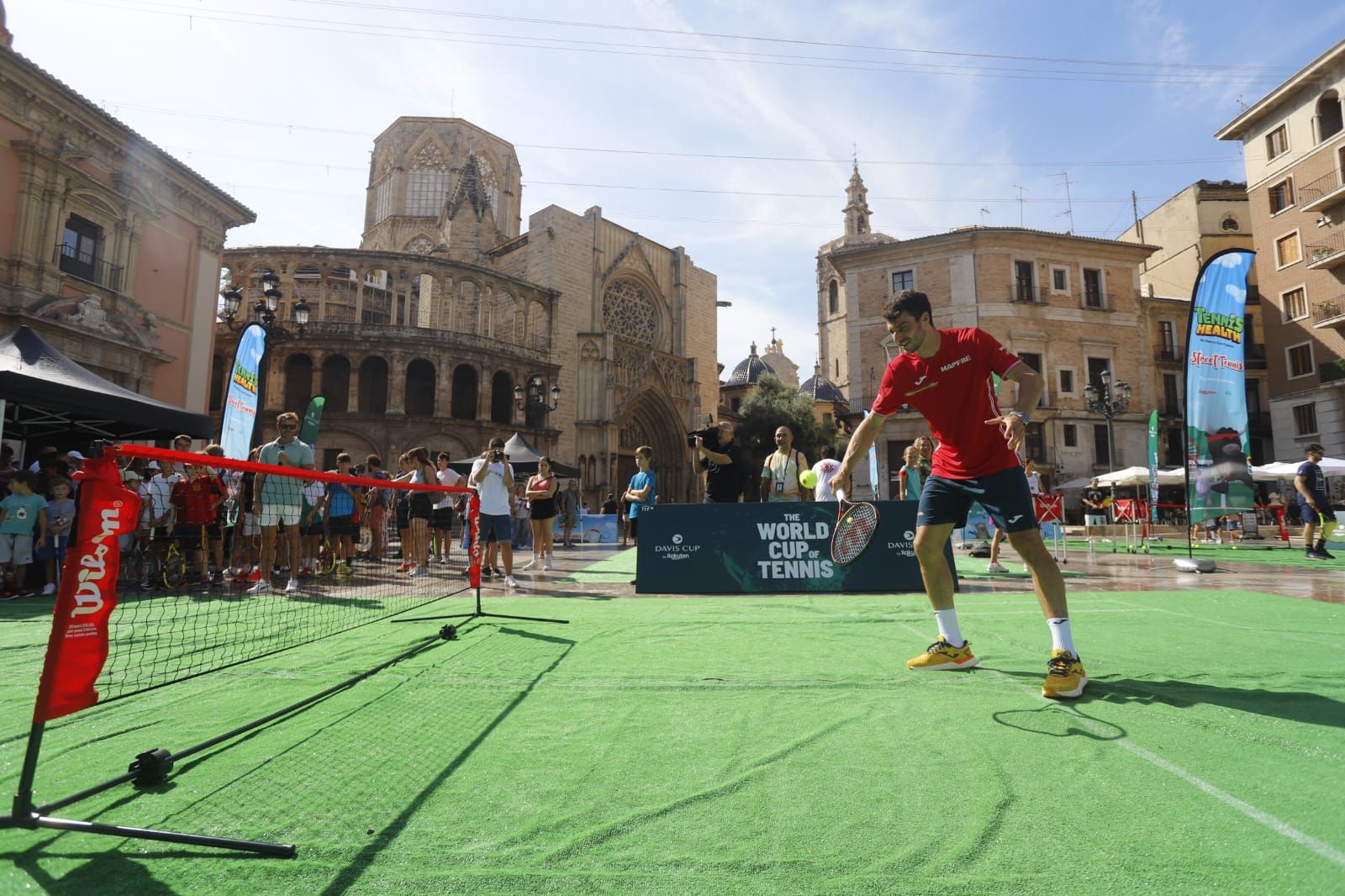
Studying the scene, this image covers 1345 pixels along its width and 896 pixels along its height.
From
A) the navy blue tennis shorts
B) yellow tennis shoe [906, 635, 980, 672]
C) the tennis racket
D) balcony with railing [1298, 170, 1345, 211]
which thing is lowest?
yellow tennis shoe [906, 635, 980, 672]

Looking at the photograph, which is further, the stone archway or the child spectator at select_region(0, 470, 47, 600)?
the stone archway

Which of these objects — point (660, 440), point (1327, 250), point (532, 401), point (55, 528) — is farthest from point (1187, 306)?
point (55, 528)

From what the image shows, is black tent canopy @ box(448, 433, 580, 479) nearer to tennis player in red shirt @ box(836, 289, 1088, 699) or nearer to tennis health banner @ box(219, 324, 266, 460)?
tennis health banner @ box(219, 324, 266, 460)

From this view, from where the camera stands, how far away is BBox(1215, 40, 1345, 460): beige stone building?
27766mm

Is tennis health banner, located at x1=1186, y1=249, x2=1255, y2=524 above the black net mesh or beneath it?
above

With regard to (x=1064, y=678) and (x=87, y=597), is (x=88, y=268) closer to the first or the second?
(x=87, y=597)

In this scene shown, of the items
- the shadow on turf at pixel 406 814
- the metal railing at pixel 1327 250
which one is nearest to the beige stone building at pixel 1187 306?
the metal railing at pixel 1327 250

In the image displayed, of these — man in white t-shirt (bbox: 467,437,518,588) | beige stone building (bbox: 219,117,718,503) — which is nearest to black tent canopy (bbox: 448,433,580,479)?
beige stone building (bbox: 219,117,718,503)

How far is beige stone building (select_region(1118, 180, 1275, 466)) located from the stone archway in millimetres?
25673

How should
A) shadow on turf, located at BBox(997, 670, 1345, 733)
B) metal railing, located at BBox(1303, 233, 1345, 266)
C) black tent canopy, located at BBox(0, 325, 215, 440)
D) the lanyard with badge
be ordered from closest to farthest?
shadow on turf, located at BBox(997, 670, 1345, 733), black tent canopy, located at BBox(0, 325, 215, 440), the lanyard with badge, metal railing, located at BBox(1303, 233, 1345, 266)

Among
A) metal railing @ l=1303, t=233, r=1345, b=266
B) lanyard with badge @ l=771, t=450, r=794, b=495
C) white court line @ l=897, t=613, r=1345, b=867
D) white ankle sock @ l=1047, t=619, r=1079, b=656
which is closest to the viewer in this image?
white court line @ l=897, t=613, r=1345, b=867

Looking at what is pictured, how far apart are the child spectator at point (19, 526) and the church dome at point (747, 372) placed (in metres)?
54.8

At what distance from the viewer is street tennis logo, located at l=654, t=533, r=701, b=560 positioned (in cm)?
820

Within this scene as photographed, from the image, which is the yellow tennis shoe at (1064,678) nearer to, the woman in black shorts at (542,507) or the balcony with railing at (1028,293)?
the woman in black shorts at (542,507)
